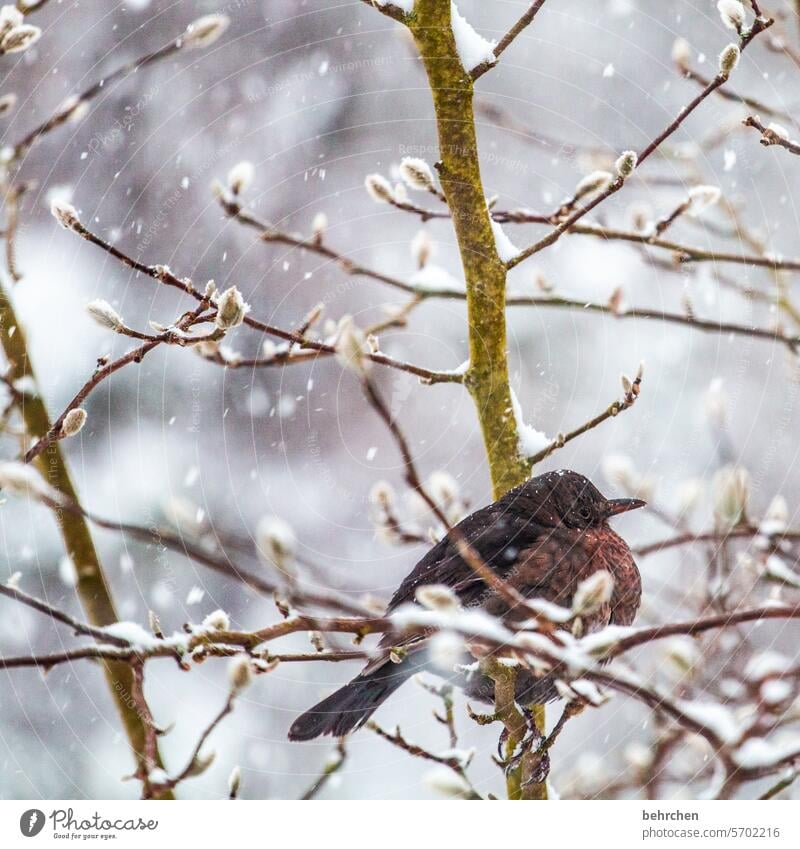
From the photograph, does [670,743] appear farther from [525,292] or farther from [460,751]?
[525,292]

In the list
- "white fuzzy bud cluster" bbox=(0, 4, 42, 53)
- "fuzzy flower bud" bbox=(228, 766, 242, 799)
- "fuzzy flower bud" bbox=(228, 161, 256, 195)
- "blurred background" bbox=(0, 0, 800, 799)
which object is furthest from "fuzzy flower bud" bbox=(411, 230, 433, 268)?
"fuzzy flower bud" bbox=(228, 766, 242, 799)

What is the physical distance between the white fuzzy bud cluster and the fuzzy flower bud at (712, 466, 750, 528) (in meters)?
A: 0.72

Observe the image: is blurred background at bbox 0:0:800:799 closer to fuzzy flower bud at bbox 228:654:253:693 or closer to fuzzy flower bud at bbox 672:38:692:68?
fuzzy flower bud at bbox 672:38:692:68

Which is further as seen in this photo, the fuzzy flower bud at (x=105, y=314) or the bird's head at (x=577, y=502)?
the bird's head at (x=577, y=502)

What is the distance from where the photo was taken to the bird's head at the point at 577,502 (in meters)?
0.74

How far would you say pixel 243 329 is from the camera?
2.85 ft

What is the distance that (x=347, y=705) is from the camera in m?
0.67

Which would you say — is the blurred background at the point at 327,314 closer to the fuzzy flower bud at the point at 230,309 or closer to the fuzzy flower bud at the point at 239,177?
the fuzzy flower bud at the point at 239,177

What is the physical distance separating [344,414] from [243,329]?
15cm

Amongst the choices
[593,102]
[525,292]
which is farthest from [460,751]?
[593,102]

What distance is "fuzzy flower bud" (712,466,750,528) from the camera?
2.44 ft

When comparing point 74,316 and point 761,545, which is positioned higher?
point 74,316

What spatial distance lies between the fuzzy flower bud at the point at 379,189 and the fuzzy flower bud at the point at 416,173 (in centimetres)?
6

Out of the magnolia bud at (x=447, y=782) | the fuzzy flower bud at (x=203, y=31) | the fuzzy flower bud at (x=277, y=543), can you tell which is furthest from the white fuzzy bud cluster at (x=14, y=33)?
the magnolia bud at (x=447, y=782)
